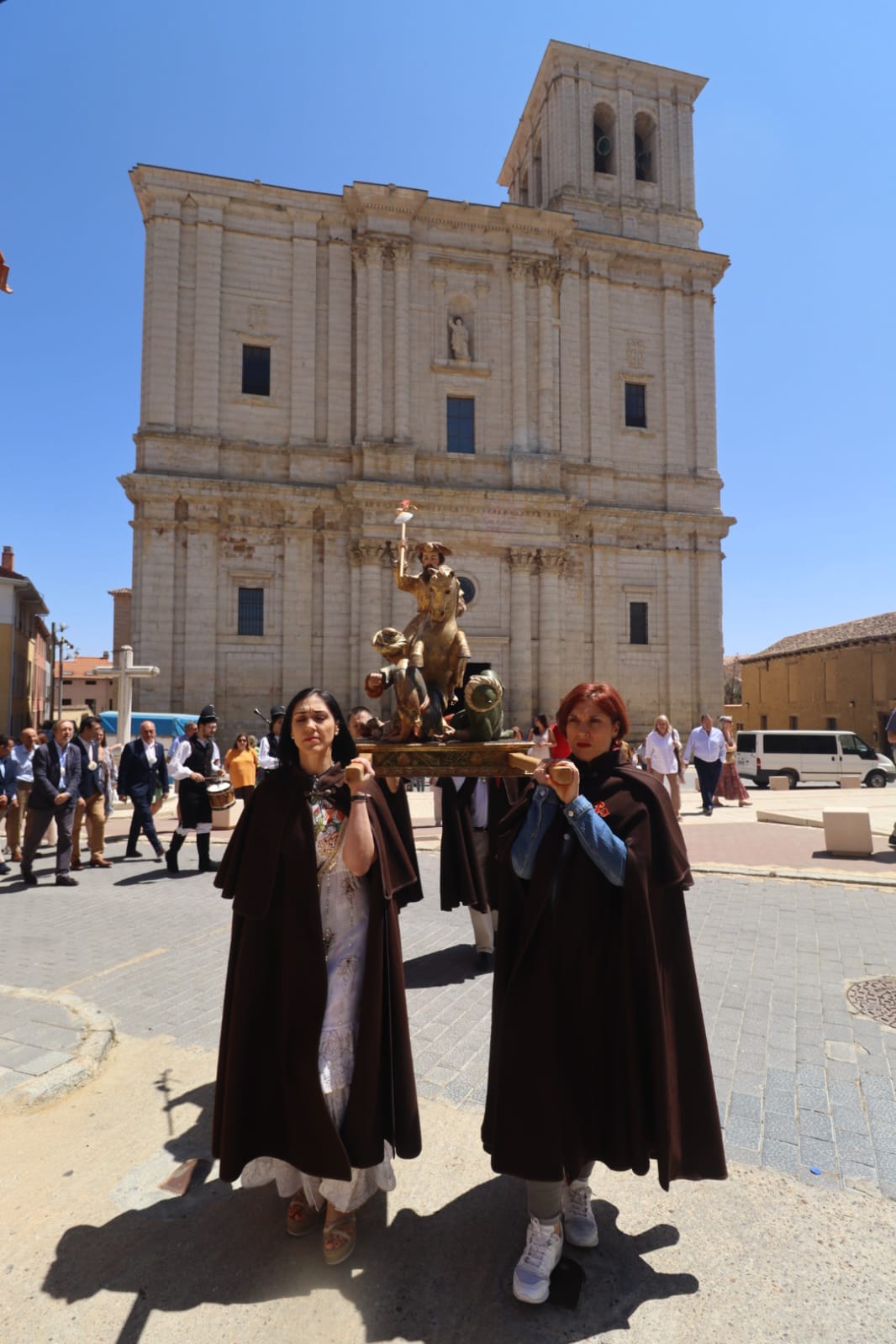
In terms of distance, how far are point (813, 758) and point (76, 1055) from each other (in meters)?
23.7

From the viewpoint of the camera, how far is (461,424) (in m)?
28.3

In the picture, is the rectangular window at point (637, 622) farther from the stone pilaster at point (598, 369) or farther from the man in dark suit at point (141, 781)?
the man in dark suit at point (141, 781)

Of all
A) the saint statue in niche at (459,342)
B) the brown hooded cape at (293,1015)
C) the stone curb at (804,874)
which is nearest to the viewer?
the brown hooded cape at (293,1015)

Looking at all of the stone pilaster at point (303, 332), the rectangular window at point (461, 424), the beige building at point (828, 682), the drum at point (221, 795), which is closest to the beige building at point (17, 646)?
the stone pilaster at point (303, 332)

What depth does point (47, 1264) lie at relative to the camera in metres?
2.75

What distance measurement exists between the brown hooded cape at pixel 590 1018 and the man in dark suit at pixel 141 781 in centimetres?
894

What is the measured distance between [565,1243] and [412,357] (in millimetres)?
28687

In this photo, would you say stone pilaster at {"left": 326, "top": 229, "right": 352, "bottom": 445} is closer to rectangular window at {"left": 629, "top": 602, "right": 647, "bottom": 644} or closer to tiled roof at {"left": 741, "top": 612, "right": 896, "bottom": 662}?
rectangular window at {"left": 629, "top": 602, "right": 647, "bottom": 644}

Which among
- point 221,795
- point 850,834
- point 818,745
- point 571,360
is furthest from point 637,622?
point 221,795

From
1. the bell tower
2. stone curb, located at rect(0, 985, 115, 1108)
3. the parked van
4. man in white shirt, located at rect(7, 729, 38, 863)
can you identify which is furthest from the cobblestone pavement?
the bell tower

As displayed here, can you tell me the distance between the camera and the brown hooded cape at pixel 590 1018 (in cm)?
259

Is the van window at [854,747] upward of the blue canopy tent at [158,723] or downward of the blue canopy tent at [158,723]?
downward

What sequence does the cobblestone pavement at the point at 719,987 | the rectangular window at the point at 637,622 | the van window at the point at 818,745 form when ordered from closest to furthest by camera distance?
1. the cobblestone pavement at the point at 719,987
2. the van window at the point at 818,745
3. the rectangular window at the point at 637,622

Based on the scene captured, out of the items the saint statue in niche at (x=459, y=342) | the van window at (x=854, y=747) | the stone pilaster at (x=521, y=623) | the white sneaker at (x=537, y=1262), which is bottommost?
the white sneaker at (x=537, y=1262)
